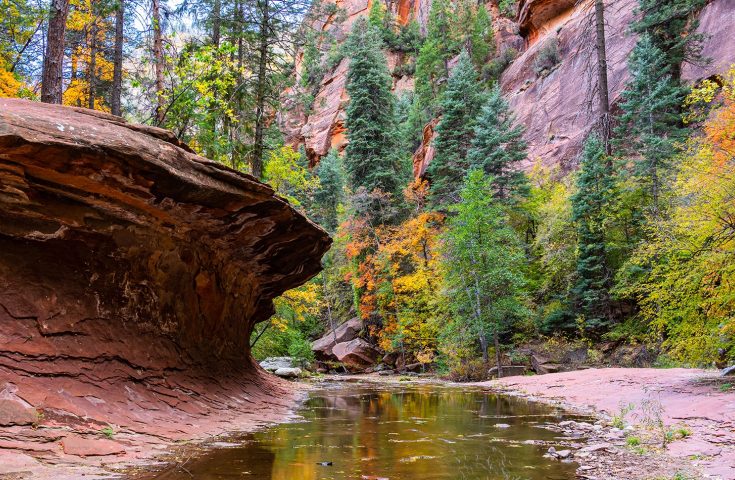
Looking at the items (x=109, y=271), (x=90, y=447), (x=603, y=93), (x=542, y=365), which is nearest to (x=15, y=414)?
(x=90, y=447)

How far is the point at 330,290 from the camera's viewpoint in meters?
38.5

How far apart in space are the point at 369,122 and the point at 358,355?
1554 cm

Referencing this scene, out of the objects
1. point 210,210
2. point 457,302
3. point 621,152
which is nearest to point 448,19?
point 621,152

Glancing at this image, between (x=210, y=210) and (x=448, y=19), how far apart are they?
52.4m

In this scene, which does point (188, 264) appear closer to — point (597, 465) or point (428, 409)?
point (428, 409)

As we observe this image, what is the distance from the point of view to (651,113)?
82.0ft

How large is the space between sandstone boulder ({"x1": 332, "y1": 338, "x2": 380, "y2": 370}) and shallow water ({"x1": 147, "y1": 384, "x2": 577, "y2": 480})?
19.1 meters

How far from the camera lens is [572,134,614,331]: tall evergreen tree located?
74.3ft

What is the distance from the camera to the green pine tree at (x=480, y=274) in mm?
22391

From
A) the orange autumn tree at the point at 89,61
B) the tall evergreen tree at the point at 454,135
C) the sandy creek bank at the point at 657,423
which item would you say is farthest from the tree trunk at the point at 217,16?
the tall evergreen tree at the point at 454,135

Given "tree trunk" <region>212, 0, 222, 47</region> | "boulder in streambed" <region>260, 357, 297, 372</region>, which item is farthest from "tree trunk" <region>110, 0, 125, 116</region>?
"boulder in streambed" <region>260, 357, 297, 372</region>

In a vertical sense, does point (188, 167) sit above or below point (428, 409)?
above

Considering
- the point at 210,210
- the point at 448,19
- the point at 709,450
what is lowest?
the point at 709,450

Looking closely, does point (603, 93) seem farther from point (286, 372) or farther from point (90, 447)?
point (90, 447)
